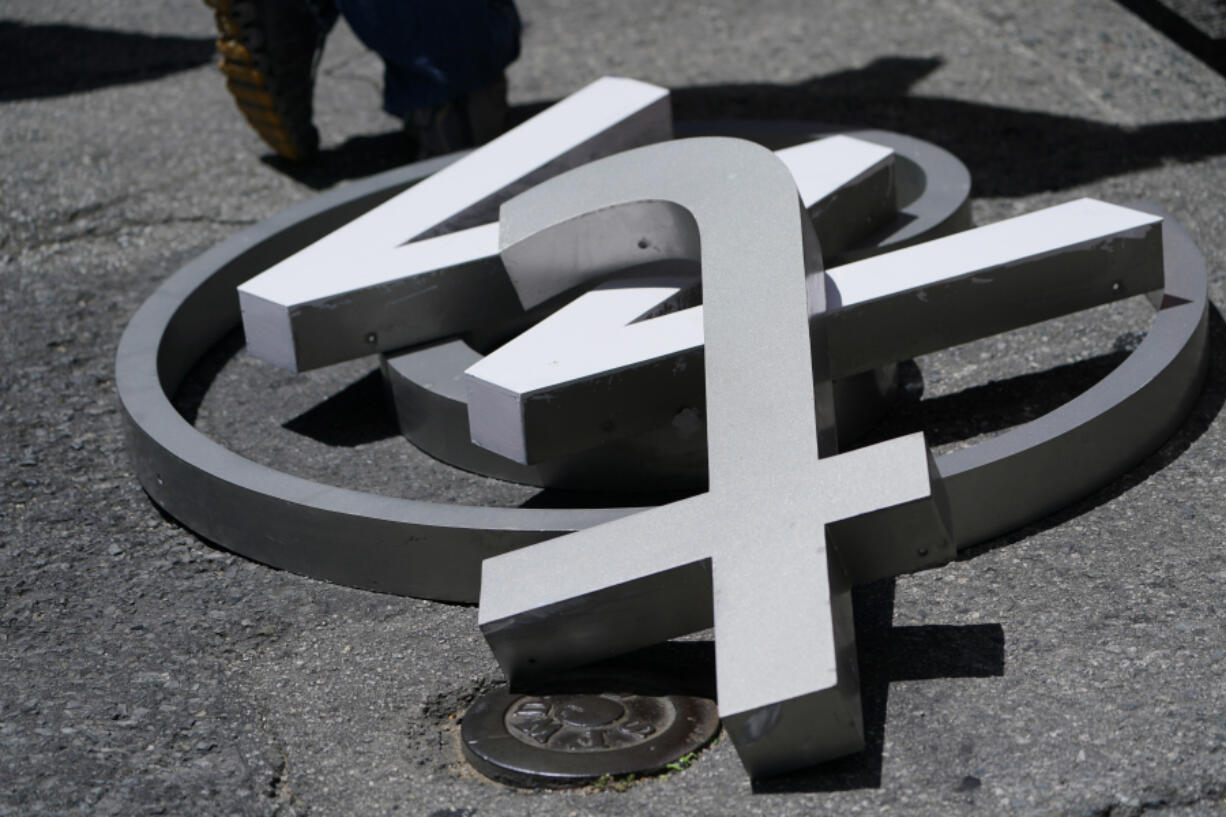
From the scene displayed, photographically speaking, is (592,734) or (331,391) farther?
(331,391)

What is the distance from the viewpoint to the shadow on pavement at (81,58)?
19.5 ft

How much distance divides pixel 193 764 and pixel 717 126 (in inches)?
105

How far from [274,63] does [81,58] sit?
2007 millimetres

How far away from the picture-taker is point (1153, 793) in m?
2.07

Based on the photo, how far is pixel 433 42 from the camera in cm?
438

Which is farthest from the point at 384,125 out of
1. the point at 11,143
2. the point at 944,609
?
the point at 944,609

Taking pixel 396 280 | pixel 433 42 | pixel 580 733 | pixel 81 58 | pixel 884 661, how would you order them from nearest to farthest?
pixel 580 733, pixel 884 661, pixel 396 280, pixel 433 42, pixel 81 58

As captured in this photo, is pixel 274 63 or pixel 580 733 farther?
pixel 274 63

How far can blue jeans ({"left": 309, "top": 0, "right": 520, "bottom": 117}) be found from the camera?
14.2 ft

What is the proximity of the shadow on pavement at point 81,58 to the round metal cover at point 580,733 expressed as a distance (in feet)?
14.4

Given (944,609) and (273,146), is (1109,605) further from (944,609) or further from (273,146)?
(273,146)

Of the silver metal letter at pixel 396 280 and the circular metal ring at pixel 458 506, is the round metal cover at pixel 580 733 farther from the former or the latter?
the silver metal letter at pixel 396 280

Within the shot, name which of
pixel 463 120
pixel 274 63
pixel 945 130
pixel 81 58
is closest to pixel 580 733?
pixel 463 120

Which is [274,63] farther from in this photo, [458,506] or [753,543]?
[753,543]
